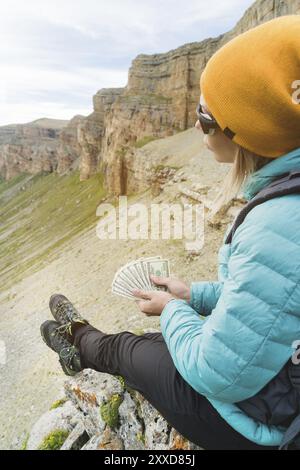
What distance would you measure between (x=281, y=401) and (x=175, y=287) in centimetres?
167

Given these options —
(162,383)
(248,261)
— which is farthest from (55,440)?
(248,261)

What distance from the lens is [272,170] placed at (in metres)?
2.38

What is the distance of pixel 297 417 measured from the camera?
236 cm

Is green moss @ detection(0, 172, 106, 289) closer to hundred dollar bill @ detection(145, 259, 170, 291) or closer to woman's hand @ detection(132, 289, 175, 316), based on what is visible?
hundred dollar bill @ detection(145, 259, 170, 291)

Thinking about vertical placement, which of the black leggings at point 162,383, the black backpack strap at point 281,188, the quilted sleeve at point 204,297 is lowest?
the black leggings at point 162,383

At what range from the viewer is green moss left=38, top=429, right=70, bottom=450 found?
4.69 m

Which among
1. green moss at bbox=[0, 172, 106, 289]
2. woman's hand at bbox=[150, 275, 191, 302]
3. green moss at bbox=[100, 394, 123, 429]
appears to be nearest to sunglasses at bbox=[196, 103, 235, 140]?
woman's hand at bbox=[150, 275, 191, 302]

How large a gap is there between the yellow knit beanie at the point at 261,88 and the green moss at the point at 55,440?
14.6ft

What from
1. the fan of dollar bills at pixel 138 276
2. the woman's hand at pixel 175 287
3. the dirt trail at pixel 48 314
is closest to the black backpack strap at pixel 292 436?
the woman's hand at pixel 175 287

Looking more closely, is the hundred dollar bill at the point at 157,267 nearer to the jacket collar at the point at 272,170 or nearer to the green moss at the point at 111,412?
the green moss at the point at 111,412

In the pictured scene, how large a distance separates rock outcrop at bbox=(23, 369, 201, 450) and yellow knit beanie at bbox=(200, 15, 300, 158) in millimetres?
3093

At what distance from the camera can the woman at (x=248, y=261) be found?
2.06m

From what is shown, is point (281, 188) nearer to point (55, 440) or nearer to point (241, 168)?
point (241, 168)

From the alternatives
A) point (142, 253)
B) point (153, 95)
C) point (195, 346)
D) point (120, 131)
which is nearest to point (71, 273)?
point (142, 253)
